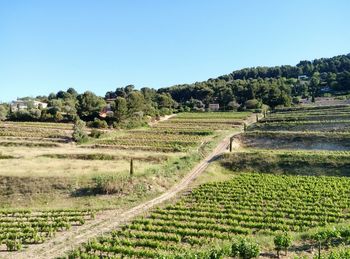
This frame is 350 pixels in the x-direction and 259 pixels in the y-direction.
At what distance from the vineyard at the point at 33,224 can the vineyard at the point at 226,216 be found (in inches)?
179

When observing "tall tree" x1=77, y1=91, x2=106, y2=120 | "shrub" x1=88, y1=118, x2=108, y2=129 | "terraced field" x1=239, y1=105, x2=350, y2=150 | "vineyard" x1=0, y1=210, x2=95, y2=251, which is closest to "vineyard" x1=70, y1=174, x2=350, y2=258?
"vineyard" x1=0, y1=210, x2=95, y2=251

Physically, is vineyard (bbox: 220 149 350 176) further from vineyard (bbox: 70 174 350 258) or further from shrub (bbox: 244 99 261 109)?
shrub (bbox: 244 99 261 109)

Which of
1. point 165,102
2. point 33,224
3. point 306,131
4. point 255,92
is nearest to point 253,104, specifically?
point 255,92

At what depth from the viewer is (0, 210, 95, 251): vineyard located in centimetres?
2959

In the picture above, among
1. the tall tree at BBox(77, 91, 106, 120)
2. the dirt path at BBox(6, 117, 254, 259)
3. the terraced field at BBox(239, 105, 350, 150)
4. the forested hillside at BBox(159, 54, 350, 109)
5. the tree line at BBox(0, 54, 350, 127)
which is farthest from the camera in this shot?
the forested hillside at BBox(159, 54, 350, 109)

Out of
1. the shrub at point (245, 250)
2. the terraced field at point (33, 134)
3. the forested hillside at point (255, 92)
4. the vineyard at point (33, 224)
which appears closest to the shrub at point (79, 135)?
the terraced field at point (33, 134)

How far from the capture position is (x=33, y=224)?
3303 cm

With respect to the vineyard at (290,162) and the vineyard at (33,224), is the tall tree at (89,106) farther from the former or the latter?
the vineyard at (33,224)

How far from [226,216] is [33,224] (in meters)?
15.8

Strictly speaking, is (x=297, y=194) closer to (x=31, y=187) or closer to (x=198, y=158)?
(x=198, y=158)

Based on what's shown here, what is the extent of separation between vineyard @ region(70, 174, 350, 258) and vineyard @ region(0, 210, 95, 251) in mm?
4534

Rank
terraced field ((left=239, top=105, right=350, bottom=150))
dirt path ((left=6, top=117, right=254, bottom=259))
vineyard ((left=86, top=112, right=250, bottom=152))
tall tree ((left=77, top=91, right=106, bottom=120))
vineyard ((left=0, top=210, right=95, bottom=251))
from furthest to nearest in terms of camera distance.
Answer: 1. tall tree ((left=77, top=91, right=106, bottom=120))
2. vineyard ((left=86, top=112, right=250, bottom=152))
3. terraced field ((left=239, top=105, right=350, bottom=150))
4. vineyard ((left=0, top=210, right=95, bottom=251))
5. dirt path ((left=6, top=117, right=254, bottom=259))

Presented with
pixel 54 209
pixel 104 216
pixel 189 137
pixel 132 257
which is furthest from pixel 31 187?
pixel 189 137

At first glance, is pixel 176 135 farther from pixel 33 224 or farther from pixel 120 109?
pixel 33 224
